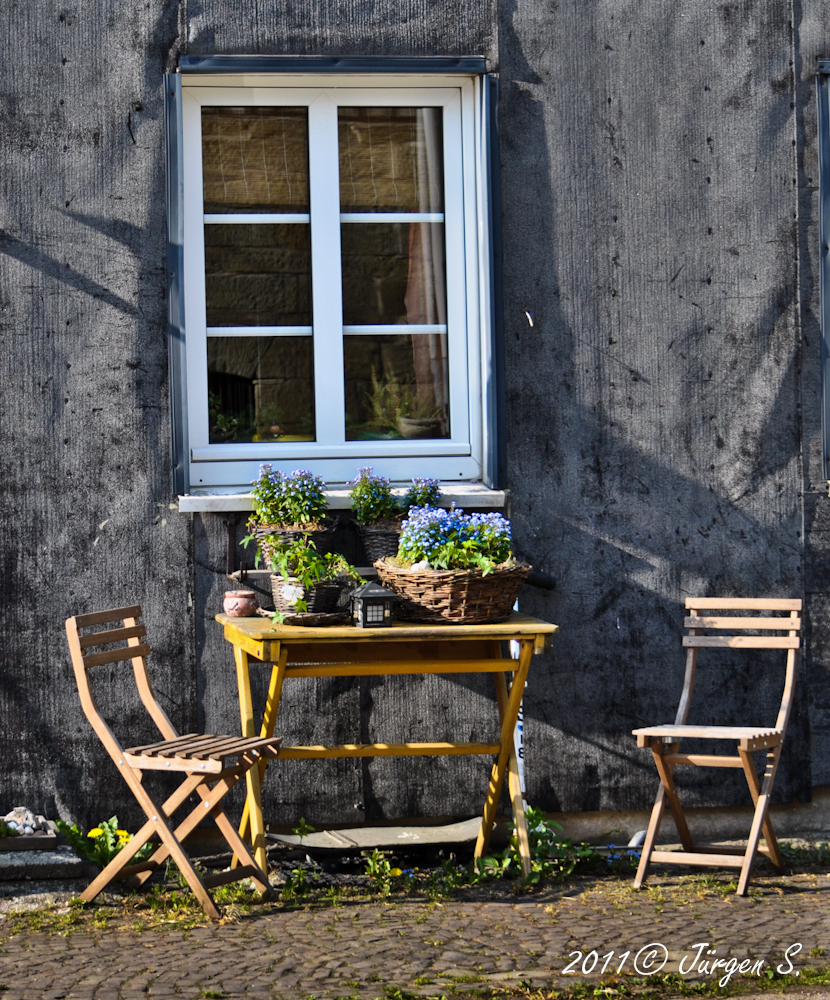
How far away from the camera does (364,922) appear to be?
412 cm

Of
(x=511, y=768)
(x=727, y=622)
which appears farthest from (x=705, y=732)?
(x=511, y=768)

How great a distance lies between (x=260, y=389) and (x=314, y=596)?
124cm

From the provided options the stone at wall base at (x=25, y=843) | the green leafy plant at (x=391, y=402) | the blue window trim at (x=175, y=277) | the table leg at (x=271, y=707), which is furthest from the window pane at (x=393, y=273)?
the stone at wall base at (x=25, y=843)

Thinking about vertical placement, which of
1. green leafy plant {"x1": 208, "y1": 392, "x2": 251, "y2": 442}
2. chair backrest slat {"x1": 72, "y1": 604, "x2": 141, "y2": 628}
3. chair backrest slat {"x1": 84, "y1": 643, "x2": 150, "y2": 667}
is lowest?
chair backrest slat {"x1": 84, "y1": 643, "x2": 150, "y2": 667}

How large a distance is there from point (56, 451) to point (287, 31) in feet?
6.90

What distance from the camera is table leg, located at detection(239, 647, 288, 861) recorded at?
4.46 meters

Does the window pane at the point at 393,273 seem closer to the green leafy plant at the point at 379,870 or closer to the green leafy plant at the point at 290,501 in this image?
the green leafy plant at the point at 290,501

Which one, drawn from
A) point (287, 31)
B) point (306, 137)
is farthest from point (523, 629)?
point (287, 31)

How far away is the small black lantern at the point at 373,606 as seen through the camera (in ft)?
14.6

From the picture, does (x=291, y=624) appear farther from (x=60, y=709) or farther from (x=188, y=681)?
(x=60, y=709)

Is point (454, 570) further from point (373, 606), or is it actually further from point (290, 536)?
point (290, 536)

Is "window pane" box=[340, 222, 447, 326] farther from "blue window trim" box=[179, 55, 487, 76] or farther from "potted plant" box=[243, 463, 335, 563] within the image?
"potted plant" box=[243, 463, 335, 563]

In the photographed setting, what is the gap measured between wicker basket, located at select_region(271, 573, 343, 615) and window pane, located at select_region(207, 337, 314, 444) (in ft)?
3.33

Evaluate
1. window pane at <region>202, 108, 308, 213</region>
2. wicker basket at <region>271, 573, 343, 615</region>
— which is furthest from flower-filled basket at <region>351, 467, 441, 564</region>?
window pane at <region>202, 108, 308, 213</region>
